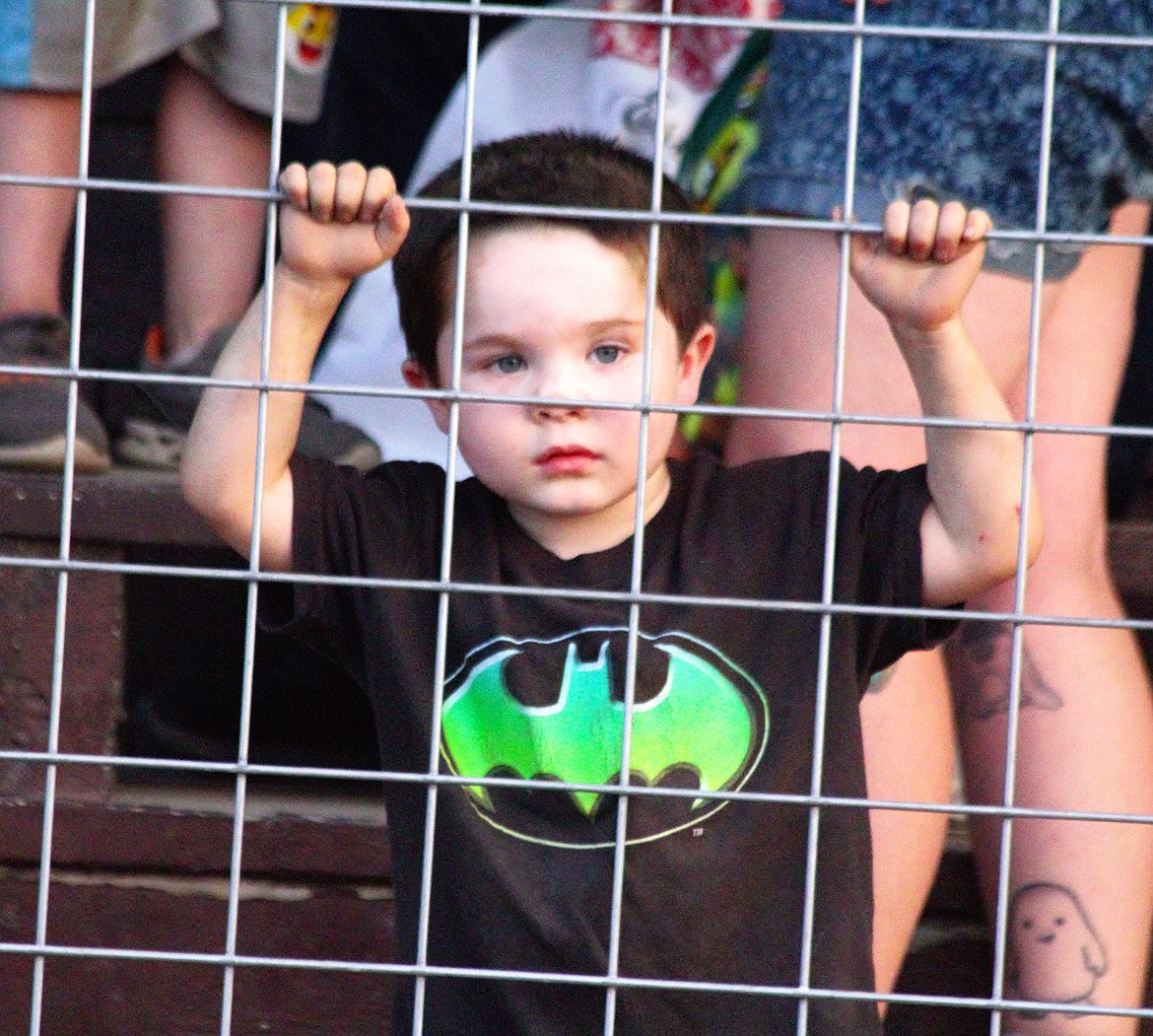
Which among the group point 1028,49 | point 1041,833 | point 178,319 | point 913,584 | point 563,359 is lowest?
point 1041,833

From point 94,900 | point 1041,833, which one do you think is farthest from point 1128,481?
point 94,900

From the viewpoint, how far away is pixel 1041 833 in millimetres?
1488

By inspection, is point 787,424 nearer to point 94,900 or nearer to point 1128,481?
point 1128,481

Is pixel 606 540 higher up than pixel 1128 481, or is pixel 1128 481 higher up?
pixel 1128 481

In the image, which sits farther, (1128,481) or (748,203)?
(1128,481)

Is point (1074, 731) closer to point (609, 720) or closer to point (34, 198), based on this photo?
point (609, 720)

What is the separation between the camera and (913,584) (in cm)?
119

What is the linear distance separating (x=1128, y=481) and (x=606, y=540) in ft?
3.12


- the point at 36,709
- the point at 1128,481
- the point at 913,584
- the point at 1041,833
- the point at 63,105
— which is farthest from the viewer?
the point at 1128,481

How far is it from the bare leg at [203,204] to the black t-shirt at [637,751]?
82 centimetres

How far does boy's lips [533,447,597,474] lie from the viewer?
1.20m

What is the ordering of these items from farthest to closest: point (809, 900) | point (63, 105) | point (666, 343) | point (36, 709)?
point (63, 105) < point (36, 709) < point (666, 343) < point (809, 900)

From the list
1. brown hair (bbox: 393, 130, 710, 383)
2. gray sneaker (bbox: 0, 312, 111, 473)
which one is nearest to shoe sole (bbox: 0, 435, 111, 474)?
gray sneaker (bbox: 0, 312, 111, 473)

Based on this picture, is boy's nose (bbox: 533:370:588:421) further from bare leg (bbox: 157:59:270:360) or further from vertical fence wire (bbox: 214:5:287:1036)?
bare leg (bbox: 157:59:270:360)
